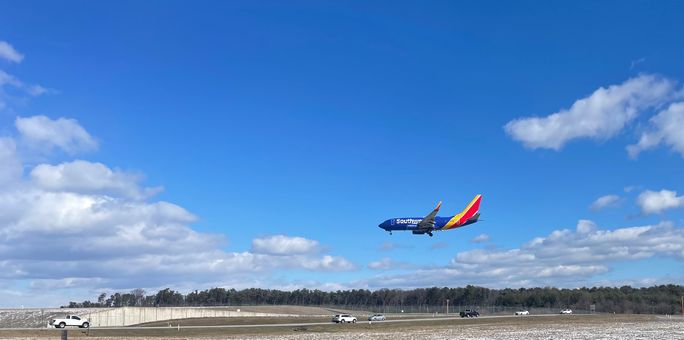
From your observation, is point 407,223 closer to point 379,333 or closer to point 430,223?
point 430,223

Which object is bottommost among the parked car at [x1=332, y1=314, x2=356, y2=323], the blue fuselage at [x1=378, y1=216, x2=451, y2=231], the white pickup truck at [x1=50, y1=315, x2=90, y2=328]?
the parked car at [x1=332, y1=314, x2=356, y2=323]

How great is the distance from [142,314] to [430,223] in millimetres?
52967

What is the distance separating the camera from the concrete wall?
111688 mm

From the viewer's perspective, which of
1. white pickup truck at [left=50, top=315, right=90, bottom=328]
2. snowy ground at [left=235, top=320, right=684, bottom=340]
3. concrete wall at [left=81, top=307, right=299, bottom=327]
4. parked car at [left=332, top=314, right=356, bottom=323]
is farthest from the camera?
concrete wall at [left=81, top=307, right=299, bottom=327]

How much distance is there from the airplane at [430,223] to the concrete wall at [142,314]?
38.3 metres

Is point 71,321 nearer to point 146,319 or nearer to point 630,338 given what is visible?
point 146,319

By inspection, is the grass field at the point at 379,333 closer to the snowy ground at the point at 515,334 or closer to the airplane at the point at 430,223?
the snowy ground at the point at 515,334

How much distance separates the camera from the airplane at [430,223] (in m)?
108

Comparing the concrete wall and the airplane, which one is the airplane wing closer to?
the airplane

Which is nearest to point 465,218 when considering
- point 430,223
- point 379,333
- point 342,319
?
point 430,223

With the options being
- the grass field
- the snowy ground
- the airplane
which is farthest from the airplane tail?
the snowy ground

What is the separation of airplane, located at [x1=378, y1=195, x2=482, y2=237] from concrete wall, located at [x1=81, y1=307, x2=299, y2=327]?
126ft

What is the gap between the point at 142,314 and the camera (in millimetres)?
119312

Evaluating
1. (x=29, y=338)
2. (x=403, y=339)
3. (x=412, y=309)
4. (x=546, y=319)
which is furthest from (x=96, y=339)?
(x=412, y=309)
